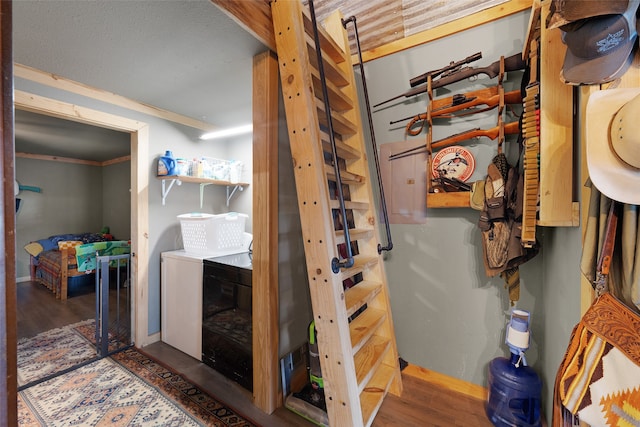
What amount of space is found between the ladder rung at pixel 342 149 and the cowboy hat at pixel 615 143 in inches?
43.6

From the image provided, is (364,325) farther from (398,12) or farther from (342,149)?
(398,12)

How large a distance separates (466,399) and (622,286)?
4.51 ft

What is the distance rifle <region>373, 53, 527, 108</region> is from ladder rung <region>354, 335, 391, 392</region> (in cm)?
174

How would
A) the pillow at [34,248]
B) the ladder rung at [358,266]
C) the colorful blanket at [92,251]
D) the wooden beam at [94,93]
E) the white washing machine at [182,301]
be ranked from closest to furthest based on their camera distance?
the ladder rung at [358,266]
the wooden beam at [94,93]
the white washing machine at [182,301]
the colorful blanket at [92,251]
the pillow at [34,248]

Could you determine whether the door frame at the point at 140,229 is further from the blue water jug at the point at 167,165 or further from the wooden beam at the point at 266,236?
the wooden beam at the point at 266,236

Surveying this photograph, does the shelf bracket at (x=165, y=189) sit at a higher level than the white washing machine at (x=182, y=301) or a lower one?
higher

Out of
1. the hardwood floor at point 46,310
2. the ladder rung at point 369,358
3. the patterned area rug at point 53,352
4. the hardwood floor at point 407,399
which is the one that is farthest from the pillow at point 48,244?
the ladder rung at point 369,358

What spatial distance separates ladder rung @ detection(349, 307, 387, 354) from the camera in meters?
1.34

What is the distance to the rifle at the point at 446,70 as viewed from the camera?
159cm

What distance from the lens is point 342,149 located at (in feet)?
5.41

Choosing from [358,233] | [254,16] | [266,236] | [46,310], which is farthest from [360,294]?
[46,310]

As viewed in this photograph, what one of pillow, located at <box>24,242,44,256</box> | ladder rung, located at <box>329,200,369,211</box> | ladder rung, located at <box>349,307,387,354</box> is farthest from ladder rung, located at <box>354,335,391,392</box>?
pillow, located at <box>24,242,44,256</box>

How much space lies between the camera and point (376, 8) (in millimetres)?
1706

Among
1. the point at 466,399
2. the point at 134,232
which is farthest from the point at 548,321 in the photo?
the point at 134,232
